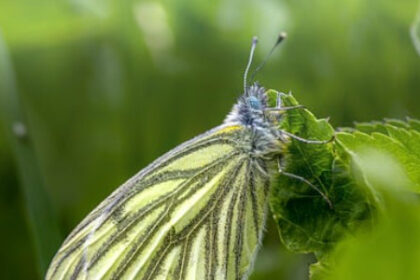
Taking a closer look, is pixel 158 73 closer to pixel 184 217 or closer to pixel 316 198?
pixel 184 217

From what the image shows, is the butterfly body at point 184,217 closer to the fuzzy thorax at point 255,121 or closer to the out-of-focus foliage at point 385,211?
the fuzzy thorax at point 255,121

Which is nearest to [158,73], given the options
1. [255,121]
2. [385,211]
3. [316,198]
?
[255,121]

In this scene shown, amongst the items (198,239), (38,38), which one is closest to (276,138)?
(198,239)

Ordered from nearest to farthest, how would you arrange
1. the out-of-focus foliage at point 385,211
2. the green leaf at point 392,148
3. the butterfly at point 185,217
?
the out-of-focus foliage at point 385,211 < the green leaf at point 392,148 < the butterfly at point 185,217

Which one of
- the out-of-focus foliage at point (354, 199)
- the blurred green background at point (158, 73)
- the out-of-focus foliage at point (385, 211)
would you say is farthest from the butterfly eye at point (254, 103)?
the blurred green background at point (158, 73)

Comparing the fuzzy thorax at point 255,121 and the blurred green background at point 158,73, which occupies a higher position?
the blurred green background at point 158,73

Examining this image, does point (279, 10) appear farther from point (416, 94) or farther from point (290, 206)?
point (290, 206)

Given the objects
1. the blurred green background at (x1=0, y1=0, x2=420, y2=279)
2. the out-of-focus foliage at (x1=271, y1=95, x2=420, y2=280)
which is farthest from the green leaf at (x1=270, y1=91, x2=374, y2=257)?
the blurred green background at (x1=0, y1=0, x2=420, y2=279)
